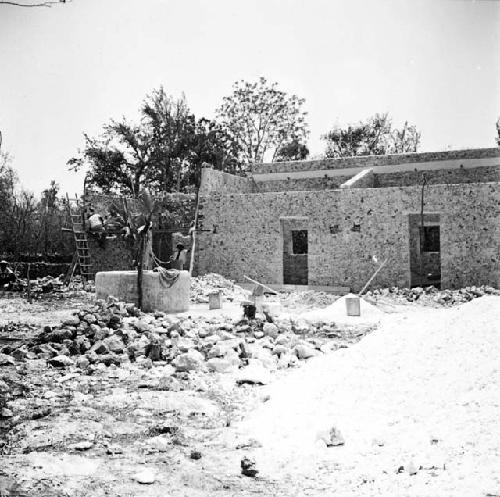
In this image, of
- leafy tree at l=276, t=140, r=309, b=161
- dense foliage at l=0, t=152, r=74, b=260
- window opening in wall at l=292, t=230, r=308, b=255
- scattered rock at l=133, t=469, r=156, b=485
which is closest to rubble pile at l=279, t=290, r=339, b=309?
window opening in wall at l=292, t=230, r=308, b=255

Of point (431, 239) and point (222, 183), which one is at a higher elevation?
point (222, 183)

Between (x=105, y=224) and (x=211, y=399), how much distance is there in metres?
14.9

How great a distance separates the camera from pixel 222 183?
69.2ft

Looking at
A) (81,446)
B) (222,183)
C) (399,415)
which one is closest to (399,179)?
(222,183)

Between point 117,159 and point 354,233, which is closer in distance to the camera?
point 354,233

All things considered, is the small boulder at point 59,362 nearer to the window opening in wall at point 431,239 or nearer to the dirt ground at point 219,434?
the dirt ground at point 219,434

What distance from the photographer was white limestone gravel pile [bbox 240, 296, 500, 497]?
3.23 m

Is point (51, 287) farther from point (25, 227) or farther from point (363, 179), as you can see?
point (363, 179)

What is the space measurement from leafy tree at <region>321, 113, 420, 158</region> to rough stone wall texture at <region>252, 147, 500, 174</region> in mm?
11174

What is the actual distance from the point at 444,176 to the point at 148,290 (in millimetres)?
12373

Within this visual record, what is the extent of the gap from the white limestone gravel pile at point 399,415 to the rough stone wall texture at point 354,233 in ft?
30.1

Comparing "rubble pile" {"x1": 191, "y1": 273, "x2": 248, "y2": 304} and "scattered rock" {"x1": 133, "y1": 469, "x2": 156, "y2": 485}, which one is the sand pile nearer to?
"rubble pile" {"x1": 191, "y1": 273, "x2": 248, "y2": 304}

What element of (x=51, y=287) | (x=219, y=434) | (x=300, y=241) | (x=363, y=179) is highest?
(x=363, y=179)

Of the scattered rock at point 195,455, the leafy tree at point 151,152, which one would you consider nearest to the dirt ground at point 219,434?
the scattered rock at point 195,455
